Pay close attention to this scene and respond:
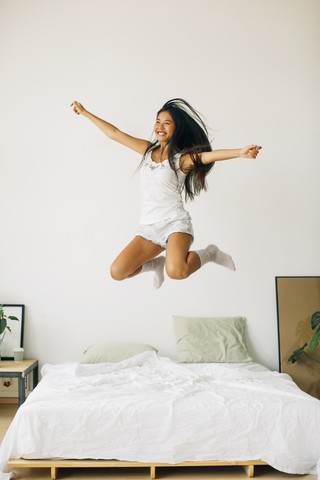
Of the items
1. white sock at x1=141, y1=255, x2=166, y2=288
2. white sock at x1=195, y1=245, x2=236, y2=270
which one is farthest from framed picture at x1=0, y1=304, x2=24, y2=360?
white sock at x1=195, y1=245, x2=236, y2=270

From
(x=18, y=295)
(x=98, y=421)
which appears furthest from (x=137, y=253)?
(x=18, y=295)

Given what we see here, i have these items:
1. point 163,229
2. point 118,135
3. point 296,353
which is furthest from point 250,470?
point 118,135

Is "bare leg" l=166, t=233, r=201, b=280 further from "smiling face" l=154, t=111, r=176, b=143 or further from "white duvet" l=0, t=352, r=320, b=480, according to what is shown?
"white duvet" l=0, t=352, r=320, b=480

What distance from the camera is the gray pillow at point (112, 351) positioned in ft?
14.1

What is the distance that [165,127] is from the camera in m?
3.11

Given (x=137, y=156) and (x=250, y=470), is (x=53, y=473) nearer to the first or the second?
(x=250, y=470)

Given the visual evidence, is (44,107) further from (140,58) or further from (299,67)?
(299,67)

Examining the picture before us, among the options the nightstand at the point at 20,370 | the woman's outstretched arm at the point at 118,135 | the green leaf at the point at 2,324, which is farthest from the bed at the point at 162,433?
the woman's outstretched arm at the point at 118,135

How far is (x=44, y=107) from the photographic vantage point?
192 inches

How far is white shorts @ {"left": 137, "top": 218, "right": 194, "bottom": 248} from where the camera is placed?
304cm

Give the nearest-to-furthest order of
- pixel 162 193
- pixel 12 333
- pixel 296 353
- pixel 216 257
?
pixel 162 193 → pixel 216 257 → pixel 296 353 → pixel 12 333

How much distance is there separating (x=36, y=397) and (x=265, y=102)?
3.38m

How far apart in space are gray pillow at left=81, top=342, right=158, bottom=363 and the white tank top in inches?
64.9

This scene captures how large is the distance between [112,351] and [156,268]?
4.38ft
